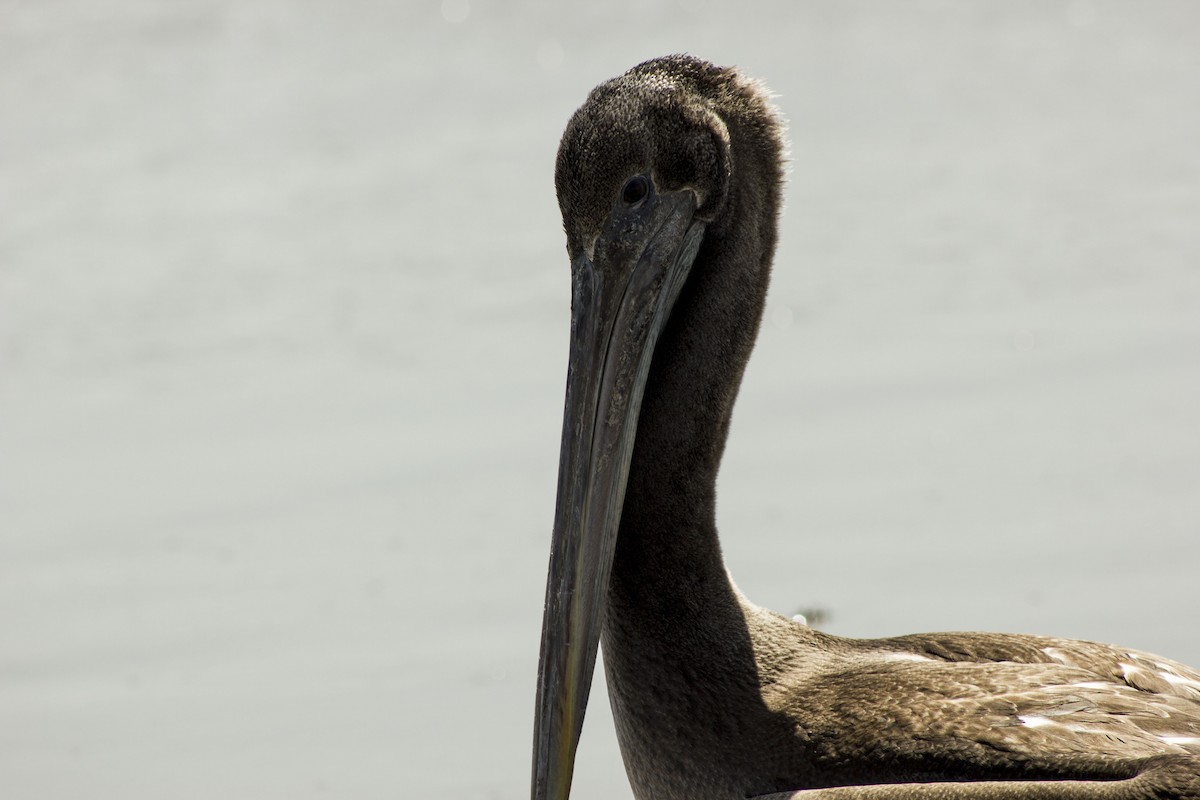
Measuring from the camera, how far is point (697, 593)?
3.45m

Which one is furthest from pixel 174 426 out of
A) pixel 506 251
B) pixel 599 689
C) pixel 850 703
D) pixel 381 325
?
pixel 850 703

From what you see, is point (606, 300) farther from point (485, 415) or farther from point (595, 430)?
point (485, 415)

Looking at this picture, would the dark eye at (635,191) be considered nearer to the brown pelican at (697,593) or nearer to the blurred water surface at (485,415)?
the brown pelican at (697,593)

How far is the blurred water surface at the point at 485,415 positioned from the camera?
207 inches

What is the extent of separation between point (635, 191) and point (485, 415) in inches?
131

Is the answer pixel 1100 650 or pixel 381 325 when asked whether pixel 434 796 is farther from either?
pixel 381 325

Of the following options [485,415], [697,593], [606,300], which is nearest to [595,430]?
[606,300]

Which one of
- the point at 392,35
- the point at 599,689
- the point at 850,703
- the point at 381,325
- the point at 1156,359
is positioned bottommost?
the point at 850,703

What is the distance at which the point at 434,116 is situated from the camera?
987 centimetres

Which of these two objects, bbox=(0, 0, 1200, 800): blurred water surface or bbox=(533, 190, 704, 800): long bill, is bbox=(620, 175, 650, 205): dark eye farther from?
bbox=(0, 0, 1200, 800): blurred water surface

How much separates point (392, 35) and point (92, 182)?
2597 mm

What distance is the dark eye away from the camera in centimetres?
337

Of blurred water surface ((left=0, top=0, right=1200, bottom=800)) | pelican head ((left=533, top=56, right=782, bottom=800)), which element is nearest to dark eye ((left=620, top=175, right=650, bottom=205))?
pelican head ((left=533, top=56, right=782, bottom=800))

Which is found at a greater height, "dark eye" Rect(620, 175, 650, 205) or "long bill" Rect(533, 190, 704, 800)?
"dark eye" Rect(620, 175, 650, 205)
